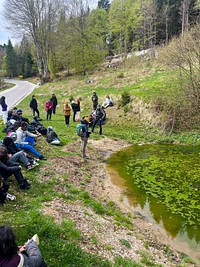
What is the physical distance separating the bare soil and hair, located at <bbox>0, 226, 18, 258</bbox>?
273 cm

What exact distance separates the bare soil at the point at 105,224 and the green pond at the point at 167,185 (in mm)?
479


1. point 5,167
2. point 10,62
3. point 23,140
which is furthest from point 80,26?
point 10,62

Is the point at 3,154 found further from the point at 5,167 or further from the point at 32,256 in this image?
the point at 32,256

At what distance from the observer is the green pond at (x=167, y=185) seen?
754cm

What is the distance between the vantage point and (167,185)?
10000 mm

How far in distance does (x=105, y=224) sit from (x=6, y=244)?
4320 mm

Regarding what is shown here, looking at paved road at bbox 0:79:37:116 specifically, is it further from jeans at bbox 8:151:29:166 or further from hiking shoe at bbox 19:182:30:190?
hiking shoe at bbox 19:182:30:190

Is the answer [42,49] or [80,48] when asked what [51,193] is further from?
[42,49]

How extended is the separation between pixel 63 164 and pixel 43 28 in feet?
125

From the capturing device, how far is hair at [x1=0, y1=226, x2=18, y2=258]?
10.3 ft

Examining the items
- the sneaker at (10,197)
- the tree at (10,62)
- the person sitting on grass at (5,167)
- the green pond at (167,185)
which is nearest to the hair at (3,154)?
the person sitting on grass at (5,167)

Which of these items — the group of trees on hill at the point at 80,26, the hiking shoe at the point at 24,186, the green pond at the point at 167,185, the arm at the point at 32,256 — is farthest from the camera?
the group of trees on hill at the point at 80,26

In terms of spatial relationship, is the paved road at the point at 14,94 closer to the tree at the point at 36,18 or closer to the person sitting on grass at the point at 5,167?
the tree at the point at 36,18

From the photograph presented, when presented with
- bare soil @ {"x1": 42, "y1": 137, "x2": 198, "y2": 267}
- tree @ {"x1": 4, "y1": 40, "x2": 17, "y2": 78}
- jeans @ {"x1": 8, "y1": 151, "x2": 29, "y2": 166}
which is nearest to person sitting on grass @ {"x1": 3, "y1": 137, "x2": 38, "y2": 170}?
jeans @ {"x1": 8, "y1": 151, "x2": 29, "y2": 166}
